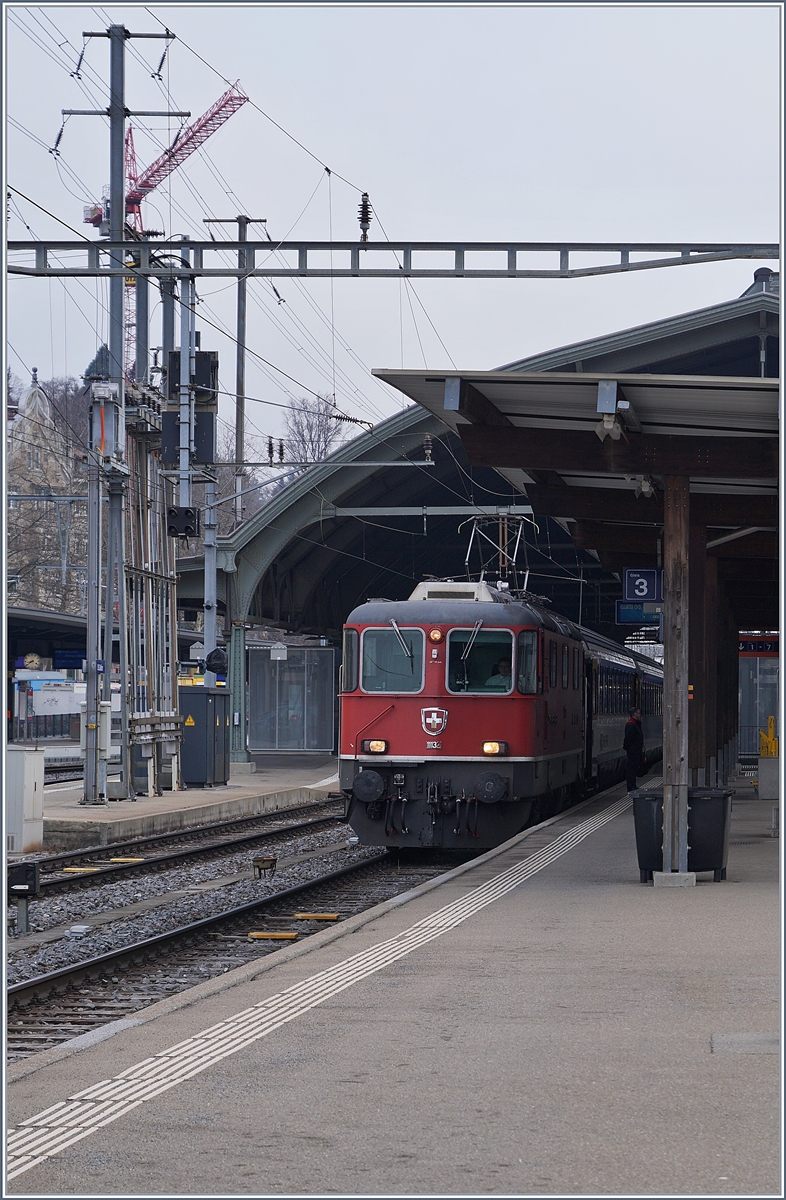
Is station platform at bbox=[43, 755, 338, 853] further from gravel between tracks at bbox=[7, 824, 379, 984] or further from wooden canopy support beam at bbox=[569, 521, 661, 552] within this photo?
wooden canopy support beam at bbox=[569, 521, 661, 552]

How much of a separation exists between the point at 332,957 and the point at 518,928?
5.10 feet

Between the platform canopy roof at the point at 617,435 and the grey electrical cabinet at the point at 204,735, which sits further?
the grey electrical cabinet at the point at 204,735

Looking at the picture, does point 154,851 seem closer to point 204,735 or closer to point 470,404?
point 204,735

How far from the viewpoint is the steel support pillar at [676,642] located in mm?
12906

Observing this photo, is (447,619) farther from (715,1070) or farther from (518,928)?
(715,1070)

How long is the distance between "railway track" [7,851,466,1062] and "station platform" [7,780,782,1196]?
1.15m

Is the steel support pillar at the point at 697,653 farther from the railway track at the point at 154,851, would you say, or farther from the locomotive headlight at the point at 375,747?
the railway track at the point at 154,851

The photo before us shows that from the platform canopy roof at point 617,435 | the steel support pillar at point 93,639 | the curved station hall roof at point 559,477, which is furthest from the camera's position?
the steel support pillar at point 93,639

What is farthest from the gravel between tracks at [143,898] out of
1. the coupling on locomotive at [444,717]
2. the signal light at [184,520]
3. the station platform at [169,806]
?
the signal light at [184,520]

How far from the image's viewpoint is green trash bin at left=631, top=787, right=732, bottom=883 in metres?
12.8

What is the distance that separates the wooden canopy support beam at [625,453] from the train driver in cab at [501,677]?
4670 millimetres

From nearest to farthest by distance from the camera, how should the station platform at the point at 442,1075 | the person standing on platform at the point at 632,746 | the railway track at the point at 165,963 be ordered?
the station platform at the point at 442,1075, the railway track at the point at 165,963, the person standing on platform at the point at 632,746

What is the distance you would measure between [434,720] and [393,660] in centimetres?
95

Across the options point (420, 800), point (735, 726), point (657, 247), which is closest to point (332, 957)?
point (420, 800)
